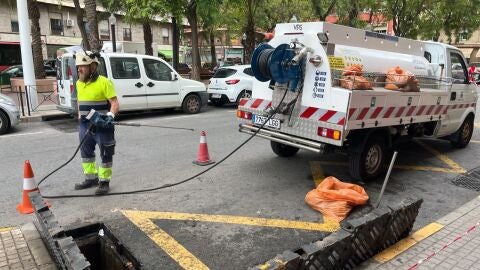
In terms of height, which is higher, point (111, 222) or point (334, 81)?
point (334, 81)

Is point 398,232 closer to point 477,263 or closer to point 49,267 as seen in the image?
point 477,263

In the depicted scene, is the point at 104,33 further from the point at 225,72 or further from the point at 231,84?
the point at 231,84

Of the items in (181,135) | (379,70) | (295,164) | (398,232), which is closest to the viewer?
(398,232)

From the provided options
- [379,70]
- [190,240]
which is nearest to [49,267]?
[190,240]

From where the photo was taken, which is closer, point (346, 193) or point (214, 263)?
point (214, 263)

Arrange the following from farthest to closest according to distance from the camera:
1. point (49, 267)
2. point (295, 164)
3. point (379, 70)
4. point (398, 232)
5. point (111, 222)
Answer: point (295, 164) → point (379, 70) → point (111, 222) → point (398, 232) → point (49, 267)

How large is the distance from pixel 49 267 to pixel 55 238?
680mm

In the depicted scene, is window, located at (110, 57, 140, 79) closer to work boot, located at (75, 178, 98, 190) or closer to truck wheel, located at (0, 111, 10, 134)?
truck wheel, located at (0, 111, 10, 134)

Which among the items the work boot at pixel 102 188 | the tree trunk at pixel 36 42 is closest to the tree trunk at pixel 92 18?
the tree trunk at pixel 36 42

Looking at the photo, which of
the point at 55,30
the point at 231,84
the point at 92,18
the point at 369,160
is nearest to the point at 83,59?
the point at 369,160

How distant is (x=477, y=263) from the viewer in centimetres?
370

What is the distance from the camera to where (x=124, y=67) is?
36.0 ft

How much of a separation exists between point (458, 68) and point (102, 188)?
6689 mm

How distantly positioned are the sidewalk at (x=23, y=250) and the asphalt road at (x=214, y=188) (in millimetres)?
382
